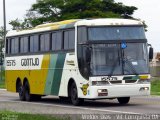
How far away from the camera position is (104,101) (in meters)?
28.7

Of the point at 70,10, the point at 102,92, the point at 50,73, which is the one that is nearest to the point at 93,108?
the point at 102,92

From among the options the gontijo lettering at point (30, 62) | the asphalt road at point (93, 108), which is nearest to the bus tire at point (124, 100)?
the asphalt road at point (93, 108)

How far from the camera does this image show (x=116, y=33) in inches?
963

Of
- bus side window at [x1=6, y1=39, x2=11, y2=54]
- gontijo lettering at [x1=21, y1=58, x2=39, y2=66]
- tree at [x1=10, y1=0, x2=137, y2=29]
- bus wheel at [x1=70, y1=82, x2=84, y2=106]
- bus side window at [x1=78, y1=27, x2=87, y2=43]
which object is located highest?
tree at [x1=10, y1=0, x2=137, y2=29]

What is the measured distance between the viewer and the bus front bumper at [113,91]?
76.8 feet

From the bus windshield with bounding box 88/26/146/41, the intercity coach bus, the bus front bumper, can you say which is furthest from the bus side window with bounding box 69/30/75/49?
the bus front bumper

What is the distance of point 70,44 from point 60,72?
5.65 feet

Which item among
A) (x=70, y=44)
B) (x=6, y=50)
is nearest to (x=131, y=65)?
(x=70, y=44)

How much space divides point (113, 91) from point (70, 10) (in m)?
52.8

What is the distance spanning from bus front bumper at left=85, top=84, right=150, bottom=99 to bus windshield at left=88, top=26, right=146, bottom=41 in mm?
1829

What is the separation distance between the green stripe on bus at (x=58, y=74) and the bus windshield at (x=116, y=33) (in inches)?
86.2

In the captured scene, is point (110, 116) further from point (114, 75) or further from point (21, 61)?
point (21, 61)

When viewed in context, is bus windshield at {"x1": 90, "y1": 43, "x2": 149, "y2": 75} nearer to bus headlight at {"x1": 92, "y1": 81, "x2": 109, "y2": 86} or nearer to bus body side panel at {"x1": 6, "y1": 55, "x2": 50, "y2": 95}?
bus headlight at {"x1": 92, "y1": 81, "x2": 109, "y2": 86}

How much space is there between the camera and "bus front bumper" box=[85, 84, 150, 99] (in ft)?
76.8
